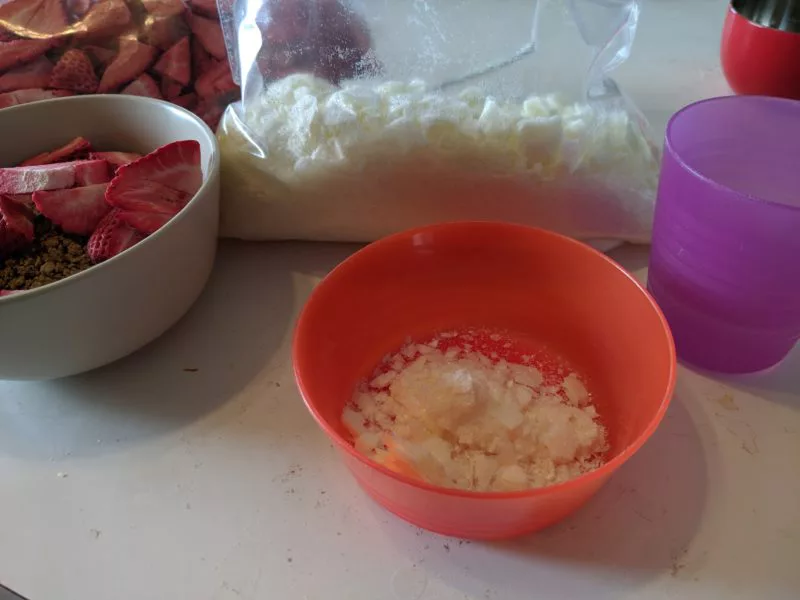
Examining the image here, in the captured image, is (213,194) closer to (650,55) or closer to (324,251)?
(324,251)

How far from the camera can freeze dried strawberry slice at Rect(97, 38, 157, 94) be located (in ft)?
2.26

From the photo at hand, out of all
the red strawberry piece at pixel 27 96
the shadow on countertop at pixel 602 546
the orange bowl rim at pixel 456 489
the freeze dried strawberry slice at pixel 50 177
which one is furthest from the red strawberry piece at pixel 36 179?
the shadow on countertop at pixel 602 546

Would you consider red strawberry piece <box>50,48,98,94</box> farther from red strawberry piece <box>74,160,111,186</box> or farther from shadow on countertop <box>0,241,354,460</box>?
shadow on countertop <box>0,241,354,460</box>

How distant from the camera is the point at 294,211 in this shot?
0.66m

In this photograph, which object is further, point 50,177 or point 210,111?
point 210,111

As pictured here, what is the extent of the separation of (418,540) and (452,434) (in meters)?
0.08

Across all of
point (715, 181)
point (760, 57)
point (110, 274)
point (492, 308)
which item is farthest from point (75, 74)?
point (760, 57)

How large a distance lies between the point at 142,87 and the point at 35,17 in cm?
12

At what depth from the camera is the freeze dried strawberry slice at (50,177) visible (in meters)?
0.58

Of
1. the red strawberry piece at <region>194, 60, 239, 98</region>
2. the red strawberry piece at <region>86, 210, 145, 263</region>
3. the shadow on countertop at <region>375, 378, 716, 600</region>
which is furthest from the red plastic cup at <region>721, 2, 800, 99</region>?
the red strawberry piece at <region>86, 210, 145, 263</region>

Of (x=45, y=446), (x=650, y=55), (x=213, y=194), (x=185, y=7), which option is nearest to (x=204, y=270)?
(x=213, y=194)

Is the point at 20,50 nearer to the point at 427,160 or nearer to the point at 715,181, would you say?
the point at 427,160

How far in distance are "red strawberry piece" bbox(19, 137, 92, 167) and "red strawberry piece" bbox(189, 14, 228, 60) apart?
16 centimetres

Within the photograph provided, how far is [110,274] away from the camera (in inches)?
19.8
